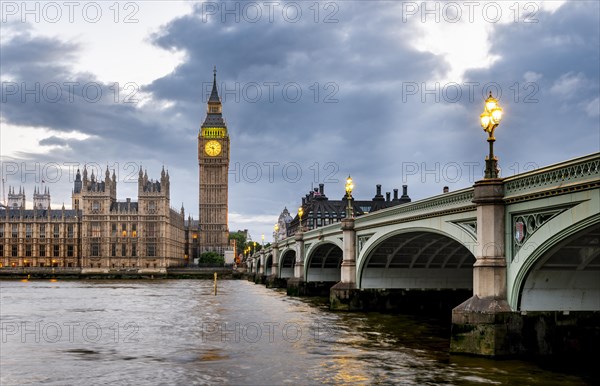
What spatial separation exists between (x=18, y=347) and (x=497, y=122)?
20.4m

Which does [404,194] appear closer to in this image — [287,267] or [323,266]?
[287,267]

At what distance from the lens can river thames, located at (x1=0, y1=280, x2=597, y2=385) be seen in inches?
788

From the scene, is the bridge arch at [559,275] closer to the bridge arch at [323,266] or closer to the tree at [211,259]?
the bridge arch at [323,266]

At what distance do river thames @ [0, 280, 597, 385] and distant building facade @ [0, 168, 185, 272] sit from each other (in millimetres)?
134227

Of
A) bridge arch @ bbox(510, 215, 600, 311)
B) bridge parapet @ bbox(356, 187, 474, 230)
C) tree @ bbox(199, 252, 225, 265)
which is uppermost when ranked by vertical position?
bridge parapet @ bbox(356, 187, 474, 230)

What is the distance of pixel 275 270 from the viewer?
89.7 meters

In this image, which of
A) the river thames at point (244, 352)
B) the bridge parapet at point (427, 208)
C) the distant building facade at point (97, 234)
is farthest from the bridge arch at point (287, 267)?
the distant building facade at point (97, 234)

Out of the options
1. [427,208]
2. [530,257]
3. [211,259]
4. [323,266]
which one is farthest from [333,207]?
[530,257]

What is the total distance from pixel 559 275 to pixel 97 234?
165 meters

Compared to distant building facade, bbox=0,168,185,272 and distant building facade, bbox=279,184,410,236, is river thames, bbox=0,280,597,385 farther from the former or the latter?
distant building facade, bbox=0,168,185,272

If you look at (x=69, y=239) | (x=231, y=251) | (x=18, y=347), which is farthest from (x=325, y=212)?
(x=18, y=347)

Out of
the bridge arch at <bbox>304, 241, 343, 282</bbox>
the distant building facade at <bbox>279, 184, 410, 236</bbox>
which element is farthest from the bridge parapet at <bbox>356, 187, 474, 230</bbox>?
the distant building facade at <bbox>279, 184, 410, 236</bbox>

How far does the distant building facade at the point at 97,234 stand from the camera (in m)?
174

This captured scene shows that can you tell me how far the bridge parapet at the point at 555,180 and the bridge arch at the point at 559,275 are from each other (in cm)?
140
